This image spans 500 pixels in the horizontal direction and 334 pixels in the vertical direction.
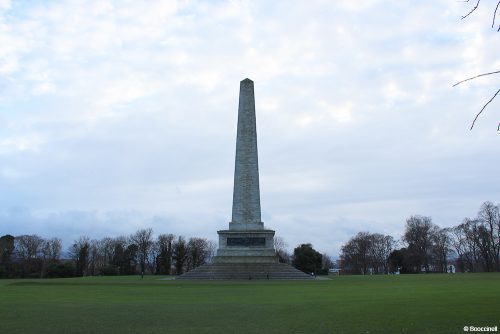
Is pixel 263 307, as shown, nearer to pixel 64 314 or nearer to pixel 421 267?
pixel 64 314

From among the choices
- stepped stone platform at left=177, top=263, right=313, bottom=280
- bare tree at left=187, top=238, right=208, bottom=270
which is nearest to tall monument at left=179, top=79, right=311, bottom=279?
stepped stone platform at left=177, top=263, right=313, bottom=280

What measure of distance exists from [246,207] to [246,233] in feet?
9.65

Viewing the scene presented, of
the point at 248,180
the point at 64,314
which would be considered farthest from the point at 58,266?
the point at 64,314

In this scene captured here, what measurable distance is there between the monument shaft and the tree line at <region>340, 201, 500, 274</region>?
3946 centimetres

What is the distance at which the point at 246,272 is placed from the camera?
129ft

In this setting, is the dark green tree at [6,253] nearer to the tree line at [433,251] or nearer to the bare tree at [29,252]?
the bare tree at [29,252]

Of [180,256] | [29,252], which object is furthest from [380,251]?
[29,252]

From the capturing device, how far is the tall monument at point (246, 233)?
39.8m

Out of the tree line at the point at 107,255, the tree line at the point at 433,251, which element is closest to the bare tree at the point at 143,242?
the tree line at the point at 107,255

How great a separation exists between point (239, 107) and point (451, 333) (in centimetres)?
4052

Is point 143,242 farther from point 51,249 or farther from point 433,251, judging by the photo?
point 433,251

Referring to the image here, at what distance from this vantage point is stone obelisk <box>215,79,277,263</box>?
1700 inches

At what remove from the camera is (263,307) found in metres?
13.9

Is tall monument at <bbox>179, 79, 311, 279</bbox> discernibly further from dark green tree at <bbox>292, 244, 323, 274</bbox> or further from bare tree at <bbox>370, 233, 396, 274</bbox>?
bare tree at <bbox>370, 233, 396, 274</bbox>
